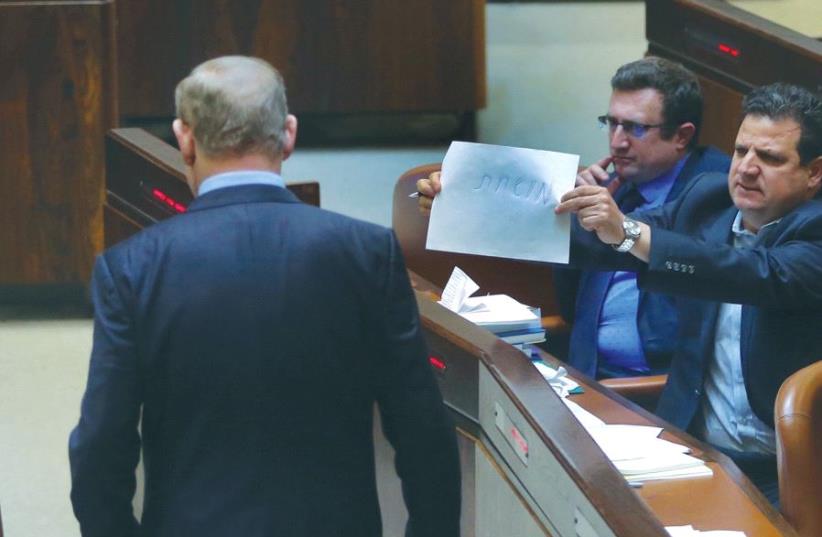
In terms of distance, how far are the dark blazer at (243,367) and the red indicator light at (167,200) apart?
1.54 meters

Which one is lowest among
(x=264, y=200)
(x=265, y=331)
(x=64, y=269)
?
(x=64, y=269)

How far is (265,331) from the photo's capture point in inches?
71.7

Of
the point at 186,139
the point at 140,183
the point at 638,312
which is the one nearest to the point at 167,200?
the point at 140,183

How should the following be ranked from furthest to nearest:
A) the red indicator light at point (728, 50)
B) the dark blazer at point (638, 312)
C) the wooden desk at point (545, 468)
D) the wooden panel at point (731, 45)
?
the red indicator light at point (728, 50)
the wooden panel at point (731, 45)
the dark blazer at point (638, 312)
the wooden desk at point (545, 468)

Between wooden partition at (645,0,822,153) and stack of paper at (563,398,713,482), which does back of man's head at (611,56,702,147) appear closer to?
wooden partition at (645,0,822,153)

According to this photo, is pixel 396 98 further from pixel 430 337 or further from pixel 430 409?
pixel 430 409

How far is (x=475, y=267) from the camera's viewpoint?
3486mm

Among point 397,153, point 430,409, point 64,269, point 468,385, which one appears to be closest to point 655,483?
point 468,385

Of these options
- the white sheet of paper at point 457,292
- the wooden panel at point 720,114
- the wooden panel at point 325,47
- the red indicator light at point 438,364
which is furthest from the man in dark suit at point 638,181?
the wooden panel at point 325,47

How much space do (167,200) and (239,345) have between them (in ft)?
5.73

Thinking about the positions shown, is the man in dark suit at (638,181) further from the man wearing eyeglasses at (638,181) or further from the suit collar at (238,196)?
the suit collar at (238,196)

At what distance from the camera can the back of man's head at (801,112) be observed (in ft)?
9.04

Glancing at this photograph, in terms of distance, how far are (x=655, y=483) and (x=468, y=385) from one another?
410mm

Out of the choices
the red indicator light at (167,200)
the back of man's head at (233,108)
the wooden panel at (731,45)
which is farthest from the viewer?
the wooden panel at (731,45)
